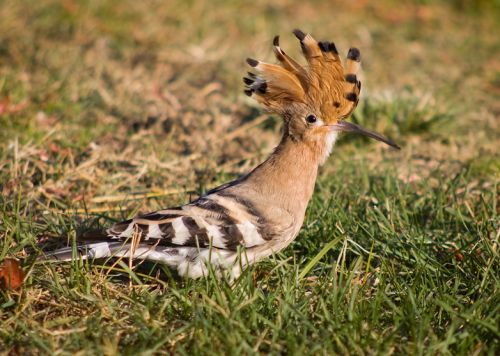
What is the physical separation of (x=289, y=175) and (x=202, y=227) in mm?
447

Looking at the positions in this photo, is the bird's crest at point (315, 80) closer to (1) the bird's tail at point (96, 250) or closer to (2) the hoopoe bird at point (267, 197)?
(2) the hoopoe bird at point (267, 197)

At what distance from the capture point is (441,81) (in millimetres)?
5602

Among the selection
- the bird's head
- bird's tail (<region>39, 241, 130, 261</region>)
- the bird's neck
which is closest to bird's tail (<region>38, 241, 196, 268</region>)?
bird's tail (<region>39, 241, 130, 261</region>)

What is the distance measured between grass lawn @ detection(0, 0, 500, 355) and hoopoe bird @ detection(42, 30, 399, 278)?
0.10 m

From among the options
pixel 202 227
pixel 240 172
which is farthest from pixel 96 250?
pixel 240 172

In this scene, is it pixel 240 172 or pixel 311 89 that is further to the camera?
pixel 240 172

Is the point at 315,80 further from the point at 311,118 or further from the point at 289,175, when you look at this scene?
the point at 289,175

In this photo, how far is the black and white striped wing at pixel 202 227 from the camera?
2.72 m

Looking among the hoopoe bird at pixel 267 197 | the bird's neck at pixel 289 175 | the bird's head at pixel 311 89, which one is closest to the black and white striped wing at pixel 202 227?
the hoopoe bird at pixel 267 197

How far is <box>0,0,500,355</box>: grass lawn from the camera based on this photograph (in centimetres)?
238

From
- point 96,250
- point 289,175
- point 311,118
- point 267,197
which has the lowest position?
point 96,250

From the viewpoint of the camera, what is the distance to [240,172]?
3957 mm

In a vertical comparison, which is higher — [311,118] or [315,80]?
[315,80]

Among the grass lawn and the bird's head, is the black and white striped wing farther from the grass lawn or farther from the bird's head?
the bird's head
